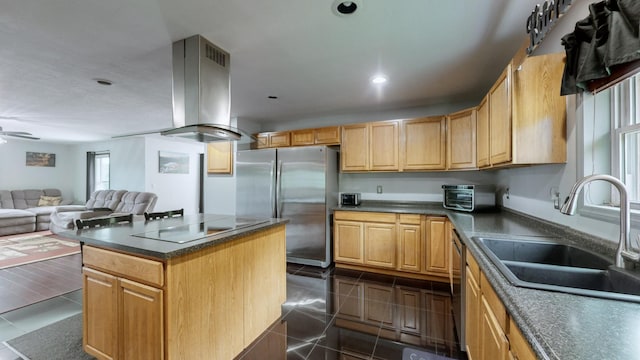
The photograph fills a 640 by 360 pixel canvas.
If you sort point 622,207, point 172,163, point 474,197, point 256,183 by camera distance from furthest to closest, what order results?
point 172,163 < point 256,183 < point 474,197 < point 622,207

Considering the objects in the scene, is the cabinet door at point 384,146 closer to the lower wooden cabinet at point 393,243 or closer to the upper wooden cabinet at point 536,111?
the lower wooden cabinet at point 393,243

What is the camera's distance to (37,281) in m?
3.24

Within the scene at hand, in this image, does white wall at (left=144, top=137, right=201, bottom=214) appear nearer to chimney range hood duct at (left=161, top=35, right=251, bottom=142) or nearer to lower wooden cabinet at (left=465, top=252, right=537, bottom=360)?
chimney range hood duct at (left=161, top=35, right=251, bottom=142)

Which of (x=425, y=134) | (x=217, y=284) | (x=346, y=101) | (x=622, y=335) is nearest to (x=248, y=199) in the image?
(x=346, y=101)

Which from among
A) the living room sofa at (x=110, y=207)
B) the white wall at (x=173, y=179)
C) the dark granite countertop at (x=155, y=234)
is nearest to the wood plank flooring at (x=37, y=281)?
the living room sofa at (x=110, y=207)

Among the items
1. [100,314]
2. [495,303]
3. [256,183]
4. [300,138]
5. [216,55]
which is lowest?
[100,314]

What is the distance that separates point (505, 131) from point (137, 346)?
2.90 metres

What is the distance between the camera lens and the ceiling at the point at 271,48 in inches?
68.7

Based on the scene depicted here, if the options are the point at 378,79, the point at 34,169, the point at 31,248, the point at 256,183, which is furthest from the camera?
the point at 34,169

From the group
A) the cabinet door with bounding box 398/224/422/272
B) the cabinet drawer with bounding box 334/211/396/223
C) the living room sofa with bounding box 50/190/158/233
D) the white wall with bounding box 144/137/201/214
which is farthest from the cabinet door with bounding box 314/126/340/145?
the white wall with bounding box 144/137/201/214

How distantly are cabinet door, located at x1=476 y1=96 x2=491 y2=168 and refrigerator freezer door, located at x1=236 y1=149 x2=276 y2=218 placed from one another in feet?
8.94

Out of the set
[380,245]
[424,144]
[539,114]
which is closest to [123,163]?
[380,245]

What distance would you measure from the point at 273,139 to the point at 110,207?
14.7ft

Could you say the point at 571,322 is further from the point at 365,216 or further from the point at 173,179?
the point at 173,179
